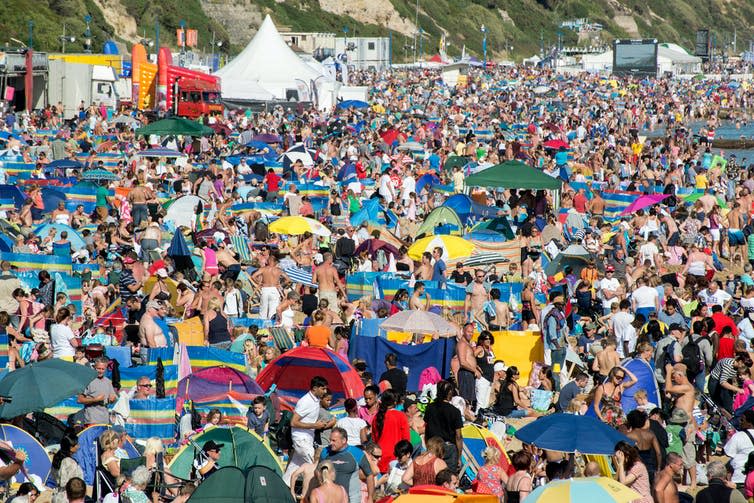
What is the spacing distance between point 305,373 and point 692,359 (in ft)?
11.5

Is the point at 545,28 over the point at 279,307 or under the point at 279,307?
over

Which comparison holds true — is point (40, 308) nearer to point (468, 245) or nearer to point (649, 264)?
point (468, 245)

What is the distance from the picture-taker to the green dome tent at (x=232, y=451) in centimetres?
846

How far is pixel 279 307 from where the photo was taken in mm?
13391

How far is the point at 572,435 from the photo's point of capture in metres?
8.20

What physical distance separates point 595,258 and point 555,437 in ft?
27.0

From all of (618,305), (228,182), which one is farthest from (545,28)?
(618,305)

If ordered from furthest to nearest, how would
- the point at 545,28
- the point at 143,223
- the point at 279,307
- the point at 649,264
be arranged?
the point at 545,28 < the point at 143,223 < the point at 649,264 < the point at 279,307

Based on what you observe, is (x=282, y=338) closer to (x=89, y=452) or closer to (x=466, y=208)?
(x=89, y=452)

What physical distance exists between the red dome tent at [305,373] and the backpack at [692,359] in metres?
2.99

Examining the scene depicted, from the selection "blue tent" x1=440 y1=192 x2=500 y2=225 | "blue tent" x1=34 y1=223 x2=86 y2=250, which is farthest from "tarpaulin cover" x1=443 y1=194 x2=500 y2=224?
"blue tent" x1=34 y1=223 x2=86 y2=250

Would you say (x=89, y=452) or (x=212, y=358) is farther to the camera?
(x=212, y=358)

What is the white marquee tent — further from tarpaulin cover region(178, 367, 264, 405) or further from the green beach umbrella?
the green beach umbrella

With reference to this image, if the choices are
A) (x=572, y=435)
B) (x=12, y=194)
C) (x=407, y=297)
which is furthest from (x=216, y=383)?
(x=12, y=194)
